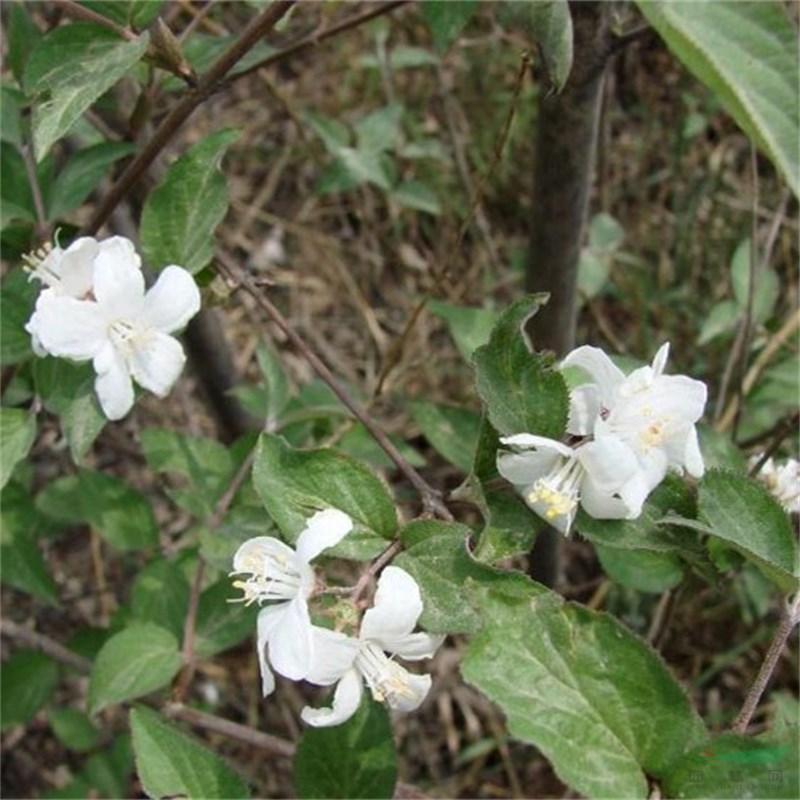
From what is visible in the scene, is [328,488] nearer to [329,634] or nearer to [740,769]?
[329,634]

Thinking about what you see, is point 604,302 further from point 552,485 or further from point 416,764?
point 552,485

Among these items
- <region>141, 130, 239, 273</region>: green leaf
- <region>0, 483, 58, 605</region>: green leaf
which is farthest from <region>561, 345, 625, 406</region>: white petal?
<region>0, 483, 58, 605</region>: green leaf

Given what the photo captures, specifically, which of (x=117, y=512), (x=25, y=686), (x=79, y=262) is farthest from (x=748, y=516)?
(x=25, y=686)

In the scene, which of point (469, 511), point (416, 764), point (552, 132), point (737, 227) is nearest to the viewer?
point (552, 132)

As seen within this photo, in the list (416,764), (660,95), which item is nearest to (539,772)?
(416,764)

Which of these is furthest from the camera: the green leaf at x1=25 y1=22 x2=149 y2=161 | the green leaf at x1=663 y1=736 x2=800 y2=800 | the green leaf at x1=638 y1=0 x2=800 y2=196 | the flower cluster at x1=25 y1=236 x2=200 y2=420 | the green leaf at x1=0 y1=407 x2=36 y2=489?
the green leaf at x1=0 y1=407 x2=36 y2=489

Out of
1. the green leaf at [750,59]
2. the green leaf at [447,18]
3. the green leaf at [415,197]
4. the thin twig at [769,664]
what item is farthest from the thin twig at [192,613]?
the green leaf at [415,197]

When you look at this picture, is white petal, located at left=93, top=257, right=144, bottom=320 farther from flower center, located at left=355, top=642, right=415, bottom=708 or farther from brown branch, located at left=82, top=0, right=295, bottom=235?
flower center, located at left=355, top=642, right=415, bottom=708

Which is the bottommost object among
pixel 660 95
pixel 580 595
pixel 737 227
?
pixel 580 595
